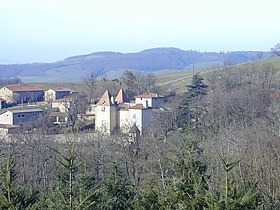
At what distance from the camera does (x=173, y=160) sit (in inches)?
578

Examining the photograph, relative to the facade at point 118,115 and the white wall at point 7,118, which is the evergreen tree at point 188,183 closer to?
the facade at point 118,115

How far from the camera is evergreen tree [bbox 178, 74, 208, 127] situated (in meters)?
43.0

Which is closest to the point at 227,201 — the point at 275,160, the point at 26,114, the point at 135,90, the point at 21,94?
the point at 275,160

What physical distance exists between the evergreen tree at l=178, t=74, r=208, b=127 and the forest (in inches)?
3.3

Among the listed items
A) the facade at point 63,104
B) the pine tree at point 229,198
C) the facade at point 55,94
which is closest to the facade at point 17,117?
the facade at point 63,104

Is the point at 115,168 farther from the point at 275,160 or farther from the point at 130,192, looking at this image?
the point at 275,160

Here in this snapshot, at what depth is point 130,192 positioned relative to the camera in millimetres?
16422

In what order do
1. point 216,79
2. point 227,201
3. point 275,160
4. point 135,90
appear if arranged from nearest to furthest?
1. point 227,201
2. point 275,160
3. point 216,79
4. point 135,90

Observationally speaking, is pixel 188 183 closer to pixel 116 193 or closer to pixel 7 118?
pixel 116 193

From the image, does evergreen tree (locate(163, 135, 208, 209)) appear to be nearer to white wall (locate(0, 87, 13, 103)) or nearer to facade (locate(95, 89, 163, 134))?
facade (locate(95, 89, 163, 134))

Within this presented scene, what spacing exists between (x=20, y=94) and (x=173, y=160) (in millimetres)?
53520

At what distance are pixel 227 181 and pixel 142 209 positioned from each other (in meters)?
3.27

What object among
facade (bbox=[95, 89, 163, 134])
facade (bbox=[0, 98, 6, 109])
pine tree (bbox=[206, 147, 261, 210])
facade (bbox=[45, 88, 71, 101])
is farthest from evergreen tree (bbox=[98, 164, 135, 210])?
facade (bbox=[45, 88, 71, 101])

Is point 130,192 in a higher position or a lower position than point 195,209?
lower
